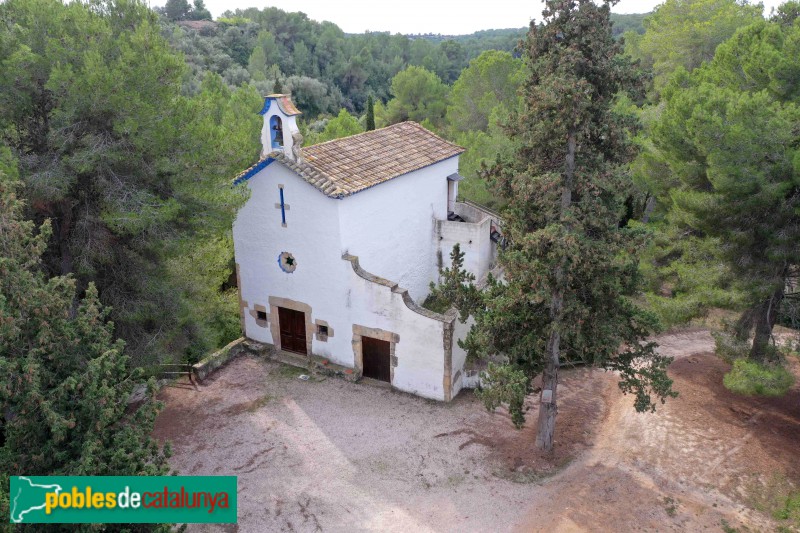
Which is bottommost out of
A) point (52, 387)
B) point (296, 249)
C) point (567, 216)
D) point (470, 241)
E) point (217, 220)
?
point (470, 241)

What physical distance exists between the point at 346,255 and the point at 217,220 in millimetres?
3653

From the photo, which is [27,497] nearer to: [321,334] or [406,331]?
[406,331]

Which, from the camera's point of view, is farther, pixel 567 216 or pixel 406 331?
pixel 406 331

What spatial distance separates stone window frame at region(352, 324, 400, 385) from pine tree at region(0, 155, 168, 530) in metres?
7.59

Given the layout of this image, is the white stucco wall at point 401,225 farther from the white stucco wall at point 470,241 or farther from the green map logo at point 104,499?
the green map logo at point 104,499

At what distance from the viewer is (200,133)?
14.5 m

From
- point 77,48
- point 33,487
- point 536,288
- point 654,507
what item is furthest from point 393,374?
point 77,48

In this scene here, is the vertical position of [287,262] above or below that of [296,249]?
below

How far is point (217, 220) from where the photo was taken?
48.7 ft

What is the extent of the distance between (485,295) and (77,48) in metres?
11.2

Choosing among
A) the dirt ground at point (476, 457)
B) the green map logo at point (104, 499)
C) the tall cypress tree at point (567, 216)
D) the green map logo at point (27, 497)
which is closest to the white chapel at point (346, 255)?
the dirt ground at point (476, 457)

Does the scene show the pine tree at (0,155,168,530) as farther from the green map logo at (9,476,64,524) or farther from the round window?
the round window

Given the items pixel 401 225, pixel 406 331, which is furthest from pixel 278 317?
pixel 401 225

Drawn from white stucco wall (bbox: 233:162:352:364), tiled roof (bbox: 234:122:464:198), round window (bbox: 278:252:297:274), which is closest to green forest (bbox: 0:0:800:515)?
white stucco wall (bbox: 233:162:352:364)
